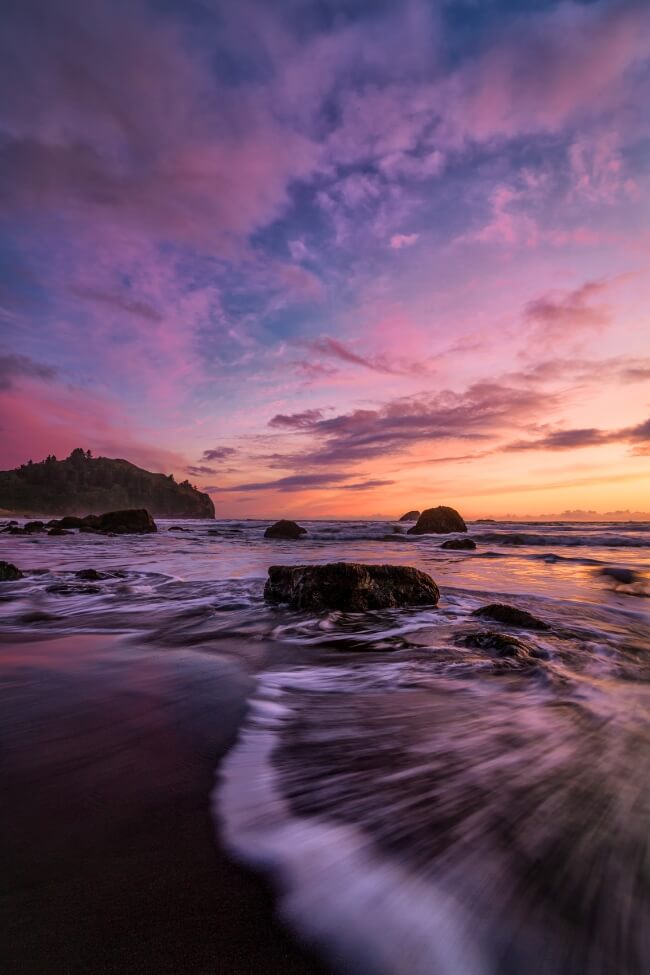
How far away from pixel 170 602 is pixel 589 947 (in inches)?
229

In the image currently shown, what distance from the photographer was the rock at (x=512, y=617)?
4758 mm

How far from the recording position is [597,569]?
1144 centimetres

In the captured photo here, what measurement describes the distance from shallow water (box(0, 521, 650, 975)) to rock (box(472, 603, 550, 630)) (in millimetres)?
180

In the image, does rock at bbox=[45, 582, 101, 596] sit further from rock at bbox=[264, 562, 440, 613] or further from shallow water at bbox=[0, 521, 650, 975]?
rock at bbox=[264, 562, 440, 613]

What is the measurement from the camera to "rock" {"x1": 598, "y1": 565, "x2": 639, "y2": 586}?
926 centimetres

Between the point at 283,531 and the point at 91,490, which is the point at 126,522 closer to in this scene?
the point at 283,531

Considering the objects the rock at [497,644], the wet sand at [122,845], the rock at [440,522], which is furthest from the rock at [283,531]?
the wet sand at [122,845]

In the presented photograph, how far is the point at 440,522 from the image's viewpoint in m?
31.7

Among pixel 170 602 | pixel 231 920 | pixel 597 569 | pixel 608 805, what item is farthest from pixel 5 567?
pixel 597 569

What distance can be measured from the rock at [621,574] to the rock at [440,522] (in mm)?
19503

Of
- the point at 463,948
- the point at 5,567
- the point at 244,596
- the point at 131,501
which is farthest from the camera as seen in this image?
the point at 131,501

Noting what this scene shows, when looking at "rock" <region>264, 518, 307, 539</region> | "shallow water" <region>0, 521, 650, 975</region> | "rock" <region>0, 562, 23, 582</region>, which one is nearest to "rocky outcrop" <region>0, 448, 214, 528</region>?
"rock" <region>264, 518, 307, 539</region>

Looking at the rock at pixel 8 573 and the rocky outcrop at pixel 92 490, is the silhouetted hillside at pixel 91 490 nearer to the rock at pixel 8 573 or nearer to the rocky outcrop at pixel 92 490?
the rocky outcrop at pixel 92 490

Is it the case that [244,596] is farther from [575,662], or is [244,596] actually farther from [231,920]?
[231,920]
